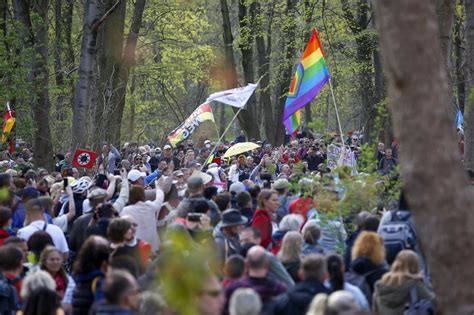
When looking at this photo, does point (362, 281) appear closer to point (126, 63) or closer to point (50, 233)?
point (50, 233)

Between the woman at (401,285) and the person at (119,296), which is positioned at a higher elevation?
the person at (119,296)

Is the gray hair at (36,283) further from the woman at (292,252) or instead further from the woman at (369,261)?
the woman at (369,261)

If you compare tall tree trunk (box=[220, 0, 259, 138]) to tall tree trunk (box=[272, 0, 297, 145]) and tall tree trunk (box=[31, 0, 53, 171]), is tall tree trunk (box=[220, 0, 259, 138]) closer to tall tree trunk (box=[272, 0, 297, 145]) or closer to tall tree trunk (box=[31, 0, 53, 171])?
tall tree trunk (box=[272, 0, 297, 145])

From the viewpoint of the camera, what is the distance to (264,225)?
461 inches

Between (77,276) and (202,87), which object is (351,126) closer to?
(202,87)

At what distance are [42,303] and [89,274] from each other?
4.29 feet

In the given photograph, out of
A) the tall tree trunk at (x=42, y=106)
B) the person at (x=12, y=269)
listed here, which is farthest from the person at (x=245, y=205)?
the tall tree trunk at (x=42, y=106)

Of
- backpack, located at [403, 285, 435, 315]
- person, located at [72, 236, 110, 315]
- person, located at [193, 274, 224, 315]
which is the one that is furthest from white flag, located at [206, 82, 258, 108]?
person, located at [193, 274, 224, 315]

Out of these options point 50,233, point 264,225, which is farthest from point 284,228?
point 50,233

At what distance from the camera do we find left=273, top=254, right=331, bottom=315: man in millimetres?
7992

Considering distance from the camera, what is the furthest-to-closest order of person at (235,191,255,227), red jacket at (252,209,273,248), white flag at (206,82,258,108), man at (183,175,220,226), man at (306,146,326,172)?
man at (306,146,326,172) < white flag at (206,82,258,108) < person at (235,191,255,227) < man at (183,175,220,226) < red jacket at (252,209,273,248)

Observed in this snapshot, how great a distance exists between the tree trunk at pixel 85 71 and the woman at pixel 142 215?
449 inches

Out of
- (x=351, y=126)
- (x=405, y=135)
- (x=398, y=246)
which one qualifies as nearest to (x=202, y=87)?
(x=351, y=126)

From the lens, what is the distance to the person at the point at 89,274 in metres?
8.58
